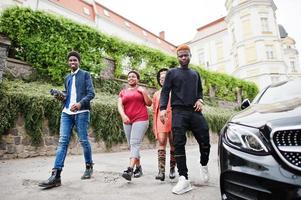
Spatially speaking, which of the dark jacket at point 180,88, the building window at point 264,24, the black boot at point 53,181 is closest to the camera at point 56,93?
the black boot at point 53,181

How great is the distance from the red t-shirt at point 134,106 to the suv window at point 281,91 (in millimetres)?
1882

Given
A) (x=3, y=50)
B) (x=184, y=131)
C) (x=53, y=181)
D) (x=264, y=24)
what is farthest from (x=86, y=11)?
(x=184, y=131)

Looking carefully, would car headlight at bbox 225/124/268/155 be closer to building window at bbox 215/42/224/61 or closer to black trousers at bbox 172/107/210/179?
black trousers at bbox 172/107/210/179

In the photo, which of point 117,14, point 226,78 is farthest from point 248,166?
point 117,14

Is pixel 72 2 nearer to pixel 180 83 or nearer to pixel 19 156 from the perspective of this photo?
pixel 19 156

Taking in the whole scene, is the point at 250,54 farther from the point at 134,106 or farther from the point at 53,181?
the point at 53,181

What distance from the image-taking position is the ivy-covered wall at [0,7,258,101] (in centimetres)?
842

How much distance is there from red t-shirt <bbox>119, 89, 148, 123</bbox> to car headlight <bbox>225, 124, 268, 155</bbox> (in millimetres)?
2258

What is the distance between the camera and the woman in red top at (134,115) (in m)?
4.38

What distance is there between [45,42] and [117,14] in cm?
2715

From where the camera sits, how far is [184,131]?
3705 millimetres

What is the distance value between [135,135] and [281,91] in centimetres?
232

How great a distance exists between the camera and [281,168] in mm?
1915

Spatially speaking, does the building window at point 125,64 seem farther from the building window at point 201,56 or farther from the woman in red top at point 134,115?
the building window at point 201,56
